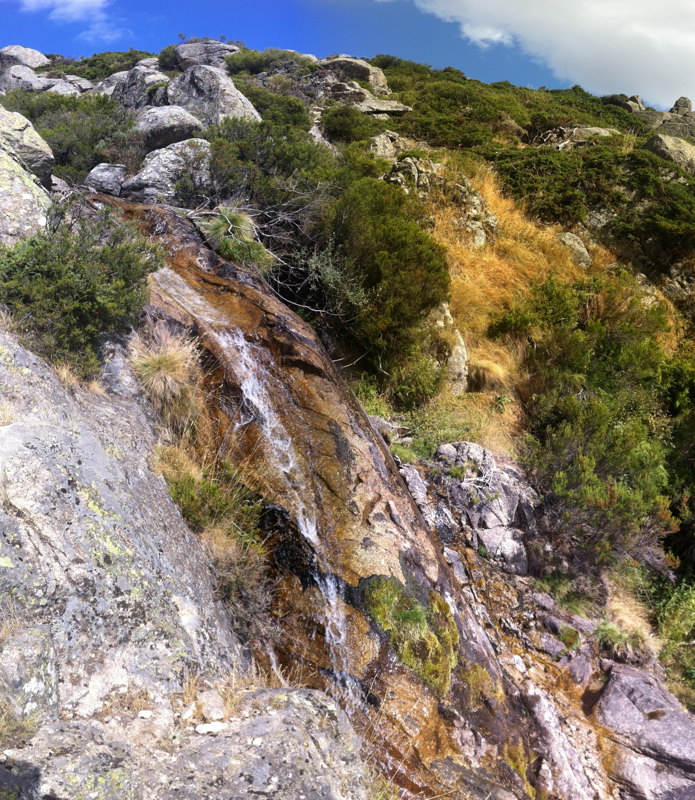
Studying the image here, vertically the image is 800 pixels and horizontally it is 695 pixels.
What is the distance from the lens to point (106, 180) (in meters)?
10.4

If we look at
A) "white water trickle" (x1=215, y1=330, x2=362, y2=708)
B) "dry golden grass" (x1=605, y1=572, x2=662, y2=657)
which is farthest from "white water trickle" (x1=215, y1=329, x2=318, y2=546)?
"dry golden grass" (x1=605, y1=572, x2=662, y2=657)

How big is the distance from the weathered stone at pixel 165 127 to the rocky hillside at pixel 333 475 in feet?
0.24

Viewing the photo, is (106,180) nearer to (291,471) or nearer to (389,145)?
(389,145)

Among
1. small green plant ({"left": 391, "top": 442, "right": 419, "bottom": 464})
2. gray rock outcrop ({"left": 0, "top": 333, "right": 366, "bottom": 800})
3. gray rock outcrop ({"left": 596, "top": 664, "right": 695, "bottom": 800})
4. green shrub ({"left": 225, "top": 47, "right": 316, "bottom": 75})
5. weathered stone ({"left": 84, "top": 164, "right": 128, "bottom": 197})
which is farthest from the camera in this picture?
green shrub ({"left": 225, "top": 47, "right": 316, "bottom": 75})

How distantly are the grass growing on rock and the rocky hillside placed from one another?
33mm

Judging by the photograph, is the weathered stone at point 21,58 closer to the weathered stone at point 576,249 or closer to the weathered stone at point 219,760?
the weathered stone at point 576,249

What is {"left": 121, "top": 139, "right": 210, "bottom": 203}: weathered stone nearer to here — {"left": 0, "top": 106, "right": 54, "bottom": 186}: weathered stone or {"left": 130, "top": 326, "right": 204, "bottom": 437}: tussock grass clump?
{"left": 0, "top": 106, "right": 54, "bottom": 186}: weathered stone

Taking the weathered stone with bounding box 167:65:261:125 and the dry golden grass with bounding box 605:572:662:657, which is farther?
the weathered stone with bounding box 167:65:261:125

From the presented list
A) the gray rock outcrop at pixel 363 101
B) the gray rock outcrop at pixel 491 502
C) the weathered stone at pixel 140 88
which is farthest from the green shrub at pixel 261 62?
the gray rock outcrop at pixel 491 502

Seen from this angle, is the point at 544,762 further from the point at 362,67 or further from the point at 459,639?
the point at 362,67

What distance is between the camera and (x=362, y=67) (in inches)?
959

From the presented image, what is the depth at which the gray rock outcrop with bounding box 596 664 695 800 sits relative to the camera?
5.17m

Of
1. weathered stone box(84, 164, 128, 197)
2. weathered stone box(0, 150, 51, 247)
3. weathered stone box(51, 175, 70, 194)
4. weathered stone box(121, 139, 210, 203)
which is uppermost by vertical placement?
weathered stone box(121, 139, 210, 203)

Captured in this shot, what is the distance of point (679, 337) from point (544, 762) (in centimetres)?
941
